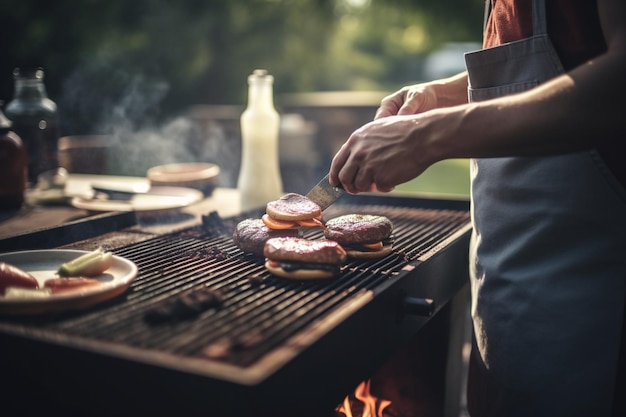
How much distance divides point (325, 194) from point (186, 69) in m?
15.2

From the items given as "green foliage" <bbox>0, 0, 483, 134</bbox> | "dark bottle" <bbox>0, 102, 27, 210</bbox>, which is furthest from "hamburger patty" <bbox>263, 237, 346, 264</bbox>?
"green foliage" <bbox>0, 0, 483, 134</bbox>

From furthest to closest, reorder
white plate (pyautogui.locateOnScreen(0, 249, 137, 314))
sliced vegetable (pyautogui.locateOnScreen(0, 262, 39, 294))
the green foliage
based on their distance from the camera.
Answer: the green foliage, sliced vegetable (pyautogui.locateOnScreen(0, 262, 39, 294)), white plate (pyautogui.locateOnScreen(0, 249, 137, 314))

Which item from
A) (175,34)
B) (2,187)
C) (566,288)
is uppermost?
(175,34)

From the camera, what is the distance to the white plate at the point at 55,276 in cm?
164

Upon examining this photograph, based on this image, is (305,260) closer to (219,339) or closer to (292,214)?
(292,214)

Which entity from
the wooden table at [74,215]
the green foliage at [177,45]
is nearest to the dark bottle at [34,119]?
the wooden table at [74,215]

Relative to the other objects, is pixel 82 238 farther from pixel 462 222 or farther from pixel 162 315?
pixel 462 222

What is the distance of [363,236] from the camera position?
7.71ft

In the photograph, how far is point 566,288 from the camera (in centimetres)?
203

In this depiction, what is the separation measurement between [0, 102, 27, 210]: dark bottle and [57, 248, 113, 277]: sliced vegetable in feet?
5.22

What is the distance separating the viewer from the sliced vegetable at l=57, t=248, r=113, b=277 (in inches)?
77.2

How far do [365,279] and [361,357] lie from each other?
0.33m

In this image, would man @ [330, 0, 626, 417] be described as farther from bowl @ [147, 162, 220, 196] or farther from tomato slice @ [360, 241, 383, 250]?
bowl @ [147, 162, 220, 196]

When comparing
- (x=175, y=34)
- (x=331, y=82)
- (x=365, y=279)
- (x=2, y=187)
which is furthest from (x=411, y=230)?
(x=331, y=82)
